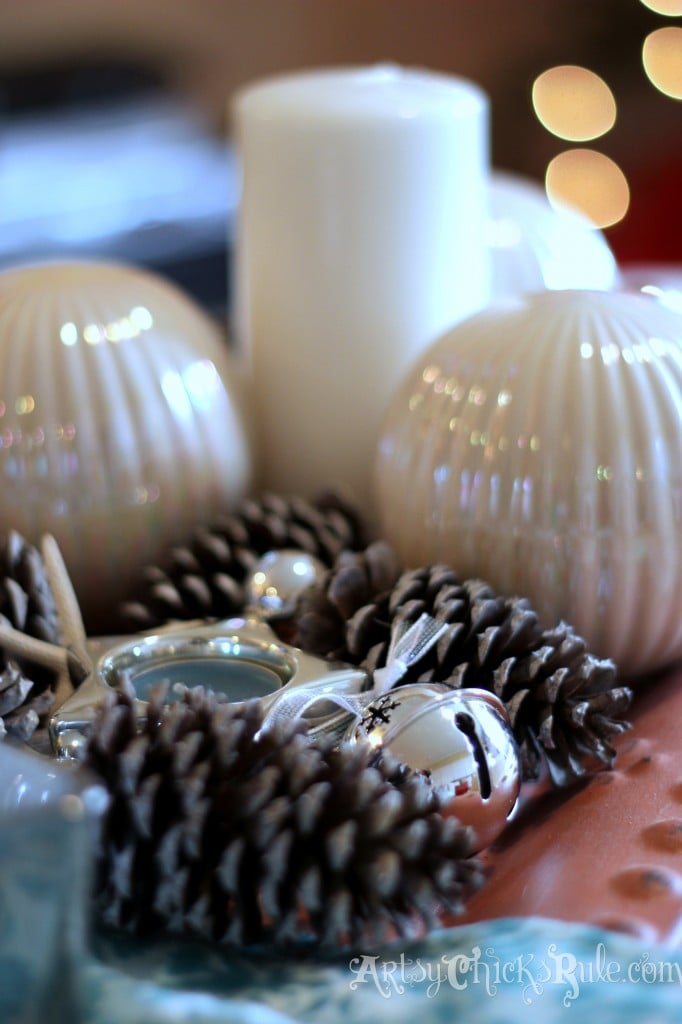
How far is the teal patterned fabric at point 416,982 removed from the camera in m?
0.21

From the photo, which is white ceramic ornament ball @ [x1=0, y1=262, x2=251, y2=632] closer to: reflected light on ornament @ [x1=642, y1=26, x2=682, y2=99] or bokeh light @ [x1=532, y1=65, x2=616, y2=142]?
reflected light on ornament @ [x1=642, y1=26, x2=682, y2=99]

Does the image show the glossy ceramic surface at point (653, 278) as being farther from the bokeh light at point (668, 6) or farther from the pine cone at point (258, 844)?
the bokeh light at point (668, 6)

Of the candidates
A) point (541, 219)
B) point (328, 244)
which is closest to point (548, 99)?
point (541, 219)

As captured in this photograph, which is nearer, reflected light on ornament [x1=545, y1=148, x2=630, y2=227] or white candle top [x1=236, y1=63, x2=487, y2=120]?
white candle top [x1=236, y1=63, x2=487, y2=120]

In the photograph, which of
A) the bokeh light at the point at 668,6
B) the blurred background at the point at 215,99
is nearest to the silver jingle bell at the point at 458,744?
the blurred background at the point at 215,99

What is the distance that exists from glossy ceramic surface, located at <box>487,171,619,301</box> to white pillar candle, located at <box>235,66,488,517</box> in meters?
0.05

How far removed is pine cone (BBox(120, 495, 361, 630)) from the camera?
1.12 feet

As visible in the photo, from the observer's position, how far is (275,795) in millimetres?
230

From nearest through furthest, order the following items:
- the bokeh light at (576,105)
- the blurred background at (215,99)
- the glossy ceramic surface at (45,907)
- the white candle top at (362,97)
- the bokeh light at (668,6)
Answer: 1. the glossy ceramic surface at (45,907)
2. the white candle top at (362,97)
3. the blurred background at (215,99)
4. the bokeh light at (668,6)
5. the bokeh light at (576,105)

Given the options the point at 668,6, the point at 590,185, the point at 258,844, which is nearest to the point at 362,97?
the point at 258,844

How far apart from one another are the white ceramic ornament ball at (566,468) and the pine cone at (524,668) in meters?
0.03

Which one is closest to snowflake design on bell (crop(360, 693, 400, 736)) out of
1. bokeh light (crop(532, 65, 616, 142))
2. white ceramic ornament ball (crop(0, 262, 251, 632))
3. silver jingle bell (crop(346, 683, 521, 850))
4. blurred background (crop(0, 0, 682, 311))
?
silver jingle bell (crop(346, 683, 521, 850))

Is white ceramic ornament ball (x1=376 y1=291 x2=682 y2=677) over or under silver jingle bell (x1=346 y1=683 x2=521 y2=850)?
over

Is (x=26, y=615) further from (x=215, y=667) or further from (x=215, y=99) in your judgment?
(x=215, y=99)
